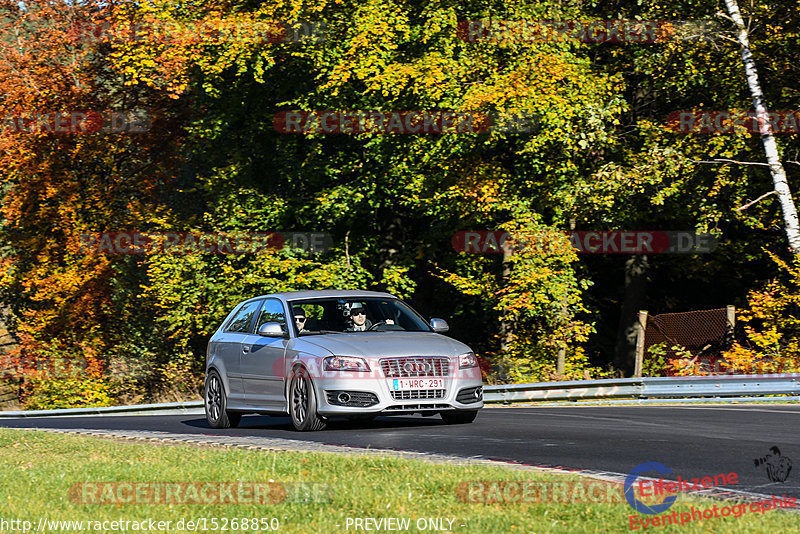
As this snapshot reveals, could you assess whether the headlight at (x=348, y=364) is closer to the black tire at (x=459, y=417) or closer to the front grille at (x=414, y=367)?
the front grille at (x=414, y=367)

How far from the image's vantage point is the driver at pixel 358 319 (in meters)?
15.1

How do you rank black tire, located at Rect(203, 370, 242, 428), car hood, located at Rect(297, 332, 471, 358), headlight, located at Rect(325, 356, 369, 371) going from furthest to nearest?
black tire, located at Rect(203, 370, 242, 428) < car hood, located at Rect(297, 332, 471, 358) < headlight, located at Rect(325, 356, 369, 371)

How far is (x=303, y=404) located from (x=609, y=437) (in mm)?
3742

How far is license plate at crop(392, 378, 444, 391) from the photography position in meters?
13.9

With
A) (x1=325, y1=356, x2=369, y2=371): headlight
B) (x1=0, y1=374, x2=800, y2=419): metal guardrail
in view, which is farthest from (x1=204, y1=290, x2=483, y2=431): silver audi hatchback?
(x1=0, y1=374, x2=800, y2=419): metal guardrail

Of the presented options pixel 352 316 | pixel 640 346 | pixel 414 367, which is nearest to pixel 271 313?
pixel 352 316

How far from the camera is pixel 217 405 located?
16.7m

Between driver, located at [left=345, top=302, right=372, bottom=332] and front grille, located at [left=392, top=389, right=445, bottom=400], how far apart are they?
1432 millimetres

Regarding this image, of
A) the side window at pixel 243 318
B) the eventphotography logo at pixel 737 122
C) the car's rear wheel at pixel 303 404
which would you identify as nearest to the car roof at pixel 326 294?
the side window at pixel 243 318

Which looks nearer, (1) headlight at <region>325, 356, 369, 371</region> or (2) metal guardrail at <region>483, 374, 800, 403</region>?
(1) headlight at <region>325, 356, 369, 371</region>

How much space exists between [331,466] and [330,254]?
2443 centimetres

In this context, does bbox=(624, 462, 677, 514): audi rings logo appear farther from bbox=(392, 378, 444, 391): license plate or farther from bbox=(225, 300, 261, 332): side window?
bbox=(225, 300, 261, 332): side window

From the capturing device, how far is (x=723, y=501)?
320 inches

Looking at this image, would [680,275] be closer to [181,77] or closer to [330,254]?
[330,254]
